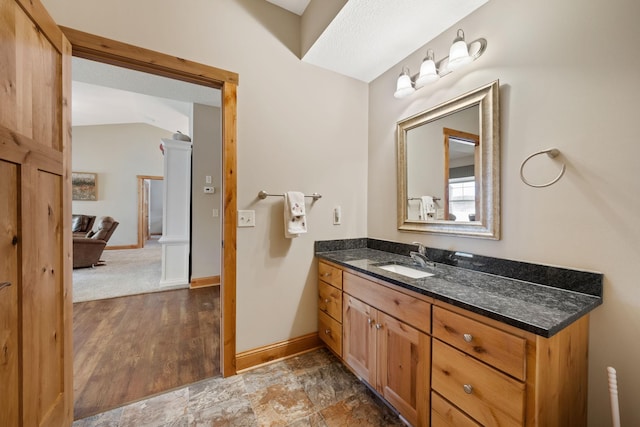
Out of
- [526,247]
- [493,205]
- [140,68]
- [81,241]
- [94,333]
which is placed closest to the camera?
[526,247]

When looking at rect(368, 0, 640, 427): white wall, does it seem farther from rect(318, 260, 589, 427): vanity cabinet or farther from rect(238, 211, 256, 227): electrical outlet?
rect(238, 211, 256, 227): electrical outlet

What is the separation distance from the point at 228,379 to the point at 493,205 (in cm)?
201

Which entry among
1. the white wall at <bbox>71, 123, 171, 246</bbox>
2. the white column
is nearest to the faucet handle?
the white column

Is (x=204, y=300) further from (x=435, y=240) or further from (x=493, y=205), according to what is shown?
(x=493, y=205)

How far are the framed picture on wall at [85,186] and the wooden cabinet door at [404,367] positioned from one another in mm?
8204

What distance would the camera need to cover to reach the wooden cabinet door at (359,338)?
1.48 metres

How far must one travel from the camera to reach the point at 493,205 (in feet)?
4.56

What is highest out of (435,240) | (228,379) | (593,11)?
(593,11)

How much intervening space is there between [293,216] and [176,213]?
273 centimetres

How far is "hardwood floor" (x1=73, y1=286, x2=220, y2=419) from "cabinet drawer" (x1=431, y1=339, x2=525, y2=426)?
1.52 m

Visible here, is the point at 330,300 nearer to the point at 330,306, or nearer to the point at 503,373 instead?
the point at 330,306

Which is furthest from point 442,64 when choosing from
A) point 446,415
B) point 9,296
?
point 9,296

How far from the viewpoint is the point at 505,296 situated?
1.06 m

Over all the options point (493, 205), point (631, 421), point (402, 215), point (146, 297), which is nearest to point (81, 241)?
point (146, 297)
